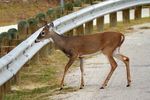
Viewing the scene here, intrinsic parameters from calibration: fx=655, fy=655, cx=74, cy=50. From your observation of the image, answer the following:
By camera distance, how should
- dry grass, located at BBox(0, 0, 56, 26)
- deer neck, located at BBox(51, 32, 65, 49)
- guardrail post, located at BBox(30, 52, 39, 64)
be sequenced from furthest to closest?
dry grass, located at BBox(0, 0, 56, 26)
guardrail post, located at BBox(30, 52, 39, 64)
deer neck, located at BBox(51, 32, 65, 49)

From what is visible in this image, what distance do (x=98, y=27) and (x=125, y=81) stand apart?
7266 millimetres

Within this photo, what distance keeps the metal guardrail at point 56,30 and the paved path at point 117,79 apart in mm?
821

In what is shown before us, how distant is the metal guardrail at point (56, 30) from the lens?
10029mm

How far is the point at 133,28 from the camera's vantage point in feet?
62.6

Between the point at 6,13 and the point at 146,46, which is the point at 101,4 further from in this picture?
the point at 6,13

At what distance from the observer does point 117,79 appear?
11.7m

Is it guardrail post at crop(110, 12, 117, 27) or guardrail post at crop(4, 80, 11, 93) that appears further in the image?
guardrail post at crop(110, 12, 117, 27)

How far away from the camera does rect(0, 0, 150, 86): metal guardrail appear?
1003 cm

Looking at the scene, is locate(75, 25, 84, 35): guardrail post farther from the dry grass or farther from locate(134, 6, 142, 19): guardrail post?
the dry grass

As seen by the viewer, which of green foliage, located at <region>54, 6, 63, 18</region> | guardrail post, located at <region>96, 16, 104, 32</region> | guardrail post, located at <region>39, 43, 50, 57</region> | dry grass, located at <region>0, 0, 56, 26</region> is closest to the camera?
guardrail post, located at <region>39, 43, 50, 57</region>

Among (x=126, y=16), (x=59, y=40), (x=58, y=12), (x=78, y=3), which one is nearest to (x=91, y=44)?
(x=59, y=40)

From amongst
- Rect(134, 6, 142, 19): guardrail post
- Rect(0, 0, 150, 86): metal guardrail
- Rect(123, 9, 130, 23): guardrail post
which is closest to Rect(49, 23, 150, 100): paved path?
Rect(0, 0, 150, 86): metal guardrail

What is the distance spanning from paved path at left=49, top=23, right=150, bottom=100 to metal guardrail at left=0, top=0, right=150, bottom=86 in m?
0.82

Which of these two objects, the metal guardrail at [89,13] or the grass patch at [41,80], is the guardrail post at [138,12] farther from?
the grass patch at [41,80]
